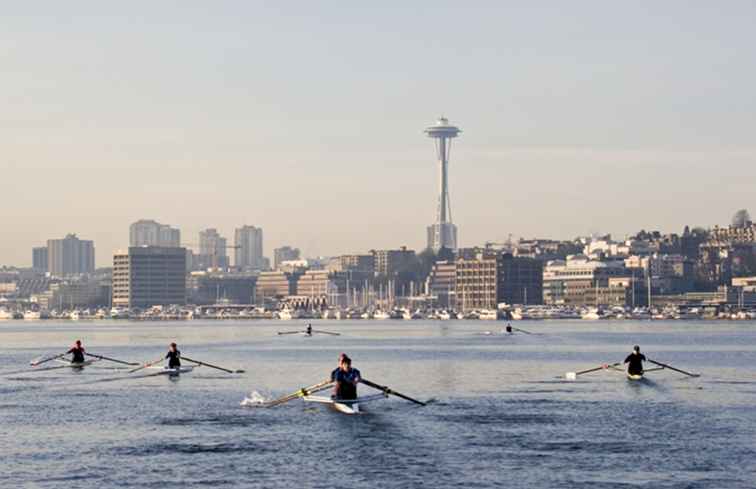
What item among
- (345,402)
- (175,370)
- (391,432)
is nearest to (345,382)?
(345,402)

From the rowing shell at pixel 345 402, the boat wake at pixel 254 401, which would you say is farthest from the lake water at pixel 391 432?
the boat wake at pixel 254 401

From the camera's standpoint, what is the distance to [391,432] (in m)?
59.4

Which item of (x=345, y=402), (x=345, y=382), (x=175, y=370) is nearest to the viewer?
(x=345, y=402)

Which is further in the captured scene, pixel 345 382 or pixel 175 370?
pixel 175 370

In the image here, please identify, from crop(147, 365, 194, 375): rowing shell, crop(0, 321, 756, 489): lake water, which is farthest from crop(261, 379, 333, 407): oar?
crop(147, 365, 194, 375): rowing shell

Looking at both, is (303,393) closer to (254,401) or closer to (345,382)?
(345,382)

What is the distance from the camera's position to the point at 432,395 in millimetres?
77875

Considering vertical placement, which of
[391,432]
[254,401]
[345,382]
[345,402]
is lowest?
[391,432]

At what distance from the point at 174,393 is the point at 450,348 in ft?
237

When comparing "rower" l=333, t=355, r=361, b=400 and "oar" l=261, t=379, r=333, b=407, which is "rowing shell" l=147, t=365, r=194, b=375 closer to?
"oar" l=261, t=379, r=333, b=407

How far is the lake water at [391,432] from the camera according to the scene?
49344 mm

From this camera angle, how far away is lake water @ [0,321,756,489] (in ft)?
162

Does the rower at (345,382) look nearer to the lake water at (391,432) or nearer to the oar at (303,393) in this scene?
the oar at (303,393)

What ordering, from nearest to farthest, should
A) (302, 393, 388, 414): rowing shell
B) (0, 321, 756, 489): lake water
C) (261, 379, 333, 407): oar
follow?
(0, 321, 756, 489): lake water
(302, 393, 388, 414): rowing shell
(261, 379, 333, 407): oar
